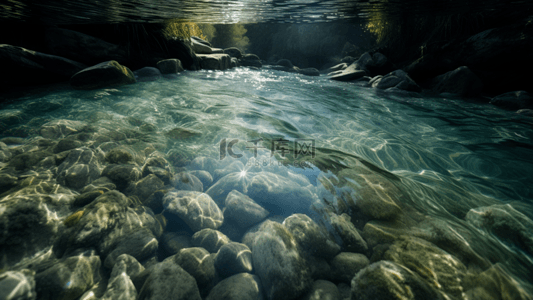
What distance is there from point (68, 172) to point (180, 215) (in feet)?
4.74

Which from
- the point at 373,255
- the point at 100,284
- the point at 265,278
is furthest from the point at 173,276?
the point at 373,255

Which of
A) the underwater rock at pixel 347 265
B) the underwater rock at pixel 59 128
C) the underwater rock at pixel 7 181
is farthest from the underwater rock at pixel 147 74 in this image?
the underwater rock at pixel 347 265

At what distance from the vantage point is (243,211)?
2035mm

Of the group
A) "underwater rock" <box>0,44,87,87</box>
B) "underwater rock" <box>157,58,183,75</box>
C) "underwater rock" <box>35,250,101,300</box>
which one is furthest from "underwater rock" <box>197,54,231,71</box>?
"underwater rock" <box>35,250,101,300</box>

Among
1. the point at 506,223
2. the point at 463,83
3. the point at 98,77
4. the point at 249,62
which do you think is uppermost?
the point at 249,62

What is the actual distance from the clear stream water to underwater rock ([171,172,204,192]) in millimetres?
109

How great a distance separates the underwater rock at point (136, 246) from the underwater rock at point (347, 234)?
1575 millimetres

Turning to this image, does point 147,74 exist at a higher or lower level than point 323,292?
higher

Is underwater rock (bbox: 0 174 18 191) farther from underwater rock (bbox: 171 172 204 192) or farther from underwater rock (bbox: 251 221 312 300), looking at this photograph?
underwater rock (bbox: 251 221 312 300)

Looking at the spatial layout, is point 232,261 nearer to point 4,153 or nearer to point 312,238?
point 312,238

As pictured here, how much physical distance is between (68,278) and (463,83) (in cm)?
1123

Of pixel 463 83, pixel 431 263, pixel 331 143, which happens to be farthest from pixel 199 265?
pixel 463 83

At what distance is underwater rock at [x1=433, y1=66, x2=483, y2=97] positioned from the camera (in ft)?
23.9

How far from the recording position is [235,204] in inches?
82.0
